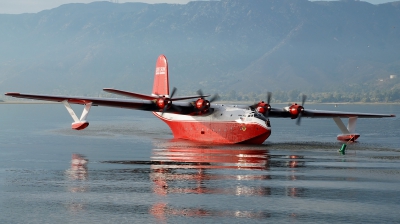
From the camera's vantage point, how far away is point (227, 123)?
49469 mm

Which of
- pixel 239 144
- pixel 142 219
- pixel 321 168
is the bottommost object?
pixel 142 219

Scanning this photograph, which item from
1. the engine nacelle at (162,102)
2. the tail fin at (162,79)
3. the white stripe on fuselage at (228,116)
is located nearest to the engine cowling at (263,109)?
the white stripe on fuselage at (228,116)

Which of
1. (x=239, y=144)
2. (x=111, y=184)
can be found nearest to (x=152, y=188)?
(x=111, y=184)

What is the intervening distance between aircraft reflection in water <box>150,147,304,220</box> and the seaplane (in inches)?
157

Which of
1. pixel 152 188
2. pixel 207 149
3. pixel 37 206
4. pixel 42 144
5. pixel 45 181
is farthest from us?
pixel 42 144

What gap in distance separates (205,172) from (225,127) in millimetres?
19901

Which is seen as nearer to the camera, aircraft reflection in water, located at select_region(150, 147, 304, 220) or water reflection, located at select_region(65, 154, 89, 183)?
aircraft reflection in water, located at select_region(150, 147, 304, 220)

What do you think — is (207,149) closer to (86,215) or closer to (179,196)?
(179,196)

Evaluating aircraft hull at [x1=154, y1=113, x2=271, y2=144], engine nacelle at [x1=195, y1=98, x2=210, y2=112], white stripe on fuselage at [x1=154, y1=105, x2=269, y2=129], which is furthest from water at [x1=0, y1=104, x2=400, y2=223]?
engine nacelle at [x1=195, y1=98, x2=210, y2=112]

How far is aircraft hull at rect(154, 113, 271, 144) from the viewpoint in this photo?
1880 inches

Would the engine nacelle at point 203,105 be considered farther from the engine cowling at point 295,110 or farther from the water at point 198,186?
the water at point 198,186

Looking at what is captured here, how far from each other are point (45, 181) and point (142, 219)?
8.47 meters

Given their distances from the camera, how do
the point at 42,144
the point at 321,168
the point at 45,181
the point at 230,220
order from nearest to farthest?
the point at 230,220 → the point at 45,181 → the point at 321,168 → the point at 42,144

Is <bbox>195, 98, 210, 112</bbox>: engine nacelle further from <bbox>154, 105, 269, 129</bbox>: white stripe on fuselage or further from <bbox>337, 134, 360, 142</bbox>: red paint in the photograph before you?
<bbox>337, 134, 360, 142</bbox>: red paint
